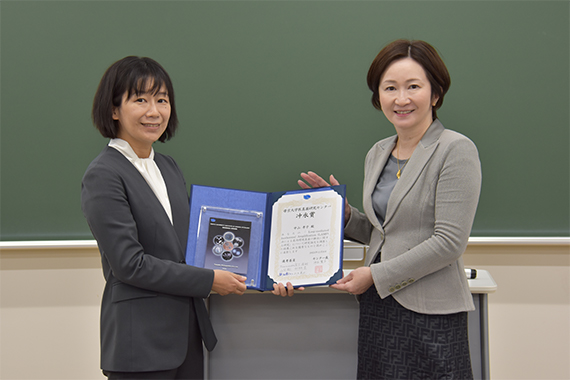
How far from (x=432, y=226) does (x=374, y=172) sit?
0.27 m

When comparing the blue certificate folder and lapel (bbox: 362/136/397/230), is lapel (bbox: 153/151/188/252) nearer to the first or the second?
the blue certificate folder

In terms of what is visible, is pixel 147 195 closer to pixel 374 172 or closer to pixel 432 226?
pixel 374 172

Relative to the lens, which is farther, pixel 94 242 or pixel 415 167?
pixel 94 242

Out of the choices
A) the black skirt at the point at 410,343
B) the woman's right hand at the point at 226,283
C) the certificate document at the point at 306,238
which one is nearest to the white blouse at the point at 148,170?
the woman's right hand at the point at 226,283

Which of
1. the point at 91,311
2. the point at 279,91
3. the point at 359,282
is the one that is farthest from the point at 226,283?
the point at 91,311

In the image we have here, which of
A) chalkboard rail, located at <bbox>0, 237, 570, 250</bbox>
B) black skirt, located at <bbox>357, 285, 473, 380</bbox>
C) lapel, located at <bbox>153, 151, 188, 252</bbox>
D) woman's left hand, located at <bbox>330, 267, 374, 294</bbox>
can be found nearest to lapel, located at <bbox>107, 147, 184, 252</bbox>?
lapel, located at <bbox>153, 151, 188, 252</bbox>

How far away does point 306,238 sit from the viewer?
135 cm

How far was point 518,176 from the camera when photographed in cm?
212

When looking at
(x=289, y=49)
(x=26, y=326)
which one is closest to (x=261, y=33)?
(x=289, y=49)

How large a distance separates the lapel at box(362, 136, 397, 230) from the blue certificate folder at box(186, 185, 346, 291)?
82mm

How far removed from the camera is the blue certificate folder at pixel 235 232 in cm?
132

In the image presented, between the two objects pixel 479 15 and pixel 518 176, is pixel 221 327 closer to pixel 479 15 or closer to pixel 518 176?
pixel 518 176

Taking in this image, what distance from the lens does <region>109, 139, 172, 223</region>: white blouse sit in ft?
4.18

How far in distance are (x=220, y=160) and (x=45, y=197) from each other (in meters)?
0.96
